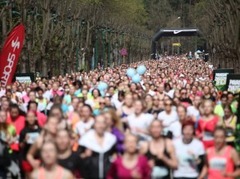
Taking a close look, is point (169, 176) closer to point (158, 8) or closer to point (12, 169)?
point (12, 169)

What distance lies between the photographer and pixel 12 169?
467 inches

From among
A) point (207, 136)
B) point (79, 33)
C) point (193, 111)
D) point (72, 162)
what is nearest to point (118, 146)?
point (72, 162)

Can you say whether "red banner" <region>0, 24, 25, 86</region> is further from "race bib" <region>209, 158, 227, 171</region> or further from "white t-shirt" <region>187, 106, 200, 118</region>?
"race bib" <region>209, 158, 227, 171</region>

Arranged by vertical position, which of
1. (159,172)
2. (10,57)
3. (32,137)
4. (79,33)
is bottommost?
(159,172)

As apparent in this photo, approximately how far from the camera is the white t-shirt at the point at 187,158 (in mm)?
10836

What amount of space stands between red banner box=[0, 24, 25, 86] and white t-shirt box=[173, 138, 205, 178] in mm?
16433

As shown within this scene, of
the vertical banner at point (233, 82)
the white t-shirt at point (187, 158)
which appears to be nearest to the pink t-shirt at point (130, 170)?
the white t-shirt at point (187, 158)

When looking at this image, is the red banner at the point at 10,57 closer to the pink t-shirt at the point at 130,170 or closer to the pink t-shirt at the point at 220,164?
the pink t-shirt at the point at 220,164

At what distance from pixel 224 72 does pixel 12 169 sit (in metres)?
24.1

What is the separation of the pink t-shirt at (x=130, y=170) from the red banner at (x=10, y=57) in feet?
57.8

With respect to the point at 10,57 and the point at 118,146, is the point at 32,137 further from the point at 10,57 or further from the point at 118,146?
the point at 10,57

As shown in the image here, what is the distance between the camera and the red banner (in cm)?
2705

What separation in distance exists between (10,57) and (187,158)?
56.7 ft

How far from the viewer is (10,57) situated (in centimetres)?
2739
